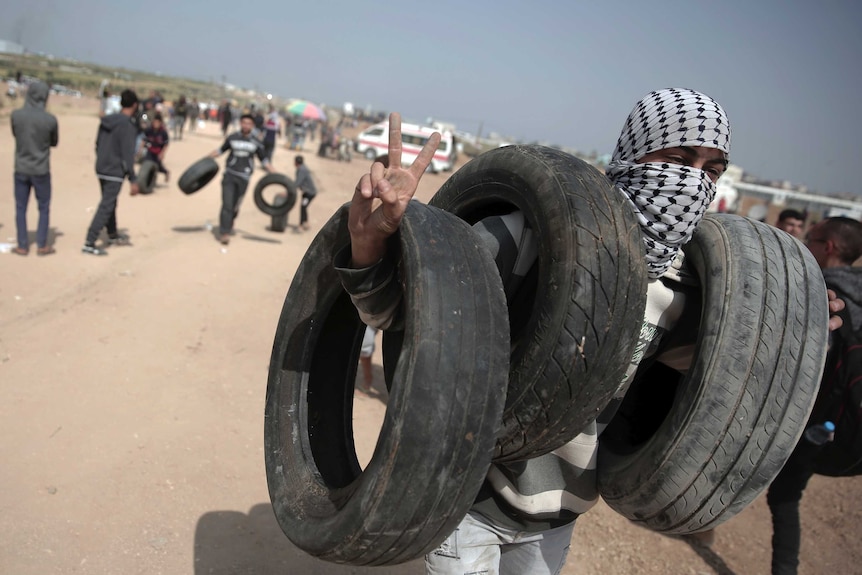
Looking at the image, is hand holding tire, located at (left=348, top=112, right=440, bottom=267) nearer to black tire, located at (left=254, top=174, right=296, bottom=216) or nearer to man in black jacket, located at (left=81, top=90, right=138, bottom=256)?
man in black jacket, located at (left=81, top=90, right=138, bottom=256)

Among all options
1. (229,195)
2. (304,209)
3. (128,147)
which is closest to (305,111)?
(304,209)

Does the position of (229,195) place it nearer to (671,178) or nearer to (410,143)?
(671,178)

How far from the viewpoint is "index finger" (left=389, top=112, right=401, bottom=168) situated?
1690 mm

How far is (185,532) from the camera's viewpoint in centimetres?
400

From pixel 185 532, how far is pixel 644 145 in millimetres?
3396

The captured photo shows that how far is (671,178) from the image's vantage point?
1986mm

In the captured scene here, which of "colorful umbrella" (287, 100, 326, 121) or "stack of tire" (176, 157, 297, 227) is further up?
"colorful umbrella" (287, 100, 326, 121)

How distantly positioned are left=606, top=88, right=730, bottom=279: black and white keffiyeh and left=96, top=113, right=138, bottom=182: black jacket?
9.02 m

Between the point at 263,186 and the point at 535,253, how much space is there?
11.3 metres

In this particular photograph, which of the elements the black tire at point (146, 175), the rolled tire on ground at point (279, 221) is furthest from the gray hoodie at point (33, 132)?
the rolled tire on ground at point (279, 221)

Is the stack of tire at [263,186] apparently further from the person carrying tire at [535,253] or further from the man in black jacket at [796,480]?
the person carrying tire at [535,253]

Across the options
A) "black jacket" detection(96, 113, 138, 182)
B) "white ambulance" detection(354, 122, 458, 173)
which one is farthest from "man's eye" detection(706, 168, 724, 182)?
"white ambulance" detection(354, 122, 458, 173)

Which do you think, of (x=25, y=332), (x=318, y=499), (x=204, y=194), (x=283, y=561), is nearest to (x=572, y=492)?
(x=318, y=499)

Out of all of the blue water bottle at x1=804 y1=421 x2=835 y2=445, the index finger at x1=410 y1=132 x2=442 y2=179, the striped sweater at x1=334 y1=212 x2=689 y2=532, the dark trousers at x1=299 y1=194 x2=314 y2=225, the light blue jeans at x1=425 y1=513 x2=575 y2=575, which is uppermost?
the index finger at x1=410 y1=132 x2=442 y2=179
